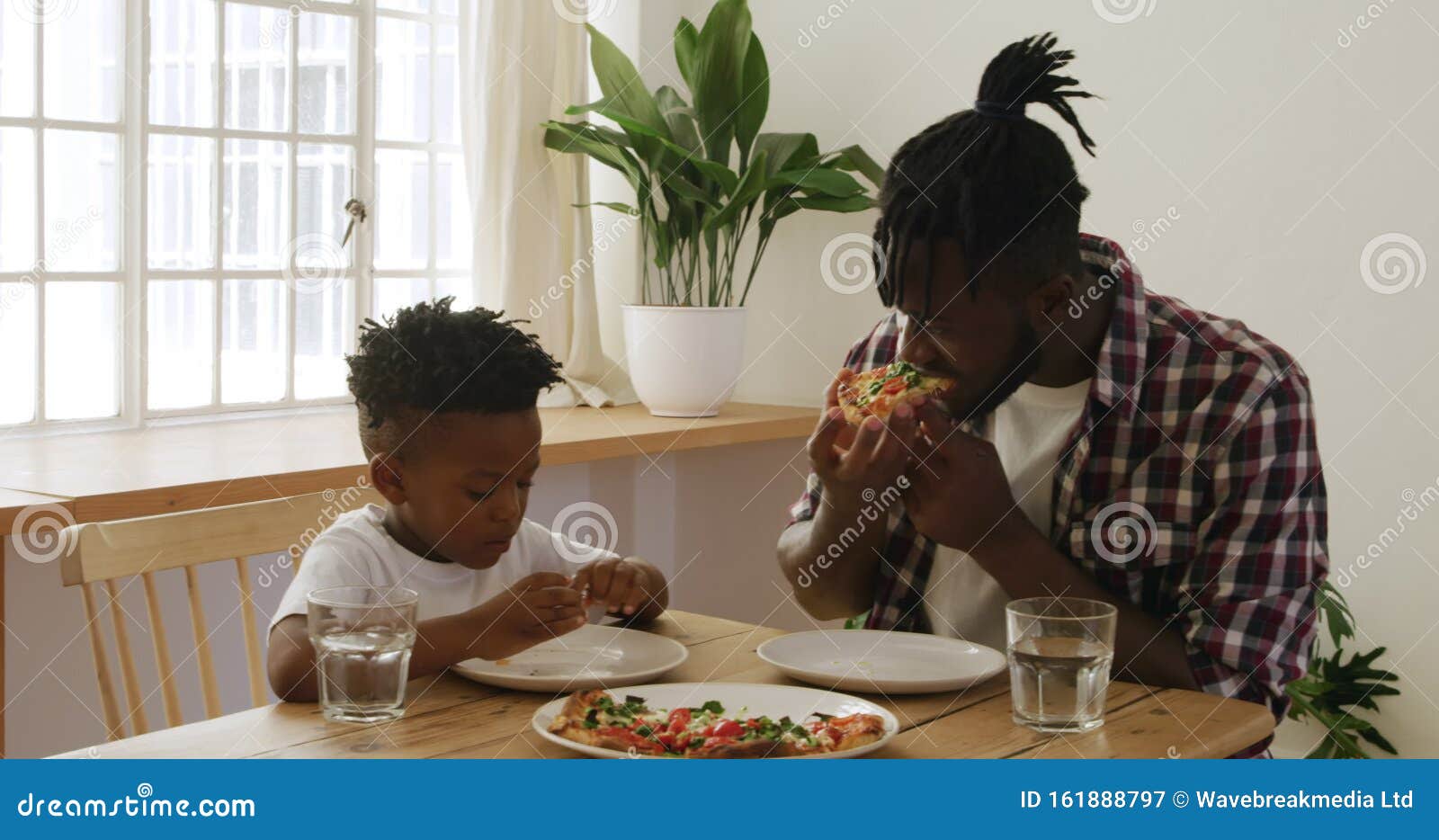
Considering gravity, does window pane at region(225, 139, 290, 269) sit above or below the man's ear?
above

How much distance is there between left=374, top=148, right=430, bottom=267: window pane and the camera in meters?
3.54

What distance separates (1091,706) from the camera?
4.20 feet

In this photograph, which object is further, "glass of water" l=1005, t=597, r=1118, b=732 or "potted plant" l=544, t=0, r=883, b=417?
"potted plant" l=544, t=0, r=883, b=417

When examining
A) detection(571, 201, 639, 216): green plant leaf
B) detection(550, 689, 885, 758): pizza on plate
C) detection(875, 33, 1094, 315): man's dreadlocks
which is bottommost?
detection(550, 689, 885, 758): pizza on plate

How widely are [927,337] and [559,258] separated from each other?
2.06 metres

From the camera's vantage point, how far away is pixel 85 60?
9.76ft

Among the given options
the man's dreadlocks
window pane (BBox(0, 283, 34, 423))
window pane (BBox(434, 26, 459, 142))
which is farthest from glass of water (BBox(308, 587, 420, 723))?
window pane (BBox(434, 26, 459, 142))

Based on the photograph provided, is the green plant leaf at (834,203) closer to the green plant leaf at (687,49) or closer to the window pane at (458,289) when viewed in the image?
the green plant leaf at (687,49)

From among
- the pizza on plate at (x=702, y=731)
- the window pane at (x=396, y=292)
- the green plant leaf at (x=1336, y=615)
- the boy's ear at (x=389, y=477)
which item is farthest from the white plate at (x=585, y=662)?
the window pane at (x=396, y=292)

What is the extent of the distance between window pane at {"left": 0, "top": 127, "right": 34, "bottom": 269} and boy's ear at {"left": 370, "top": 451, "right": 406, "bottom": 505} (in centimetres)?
163

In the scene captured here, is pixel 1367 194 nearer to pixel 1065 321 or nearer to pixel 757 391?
pixel 1065 321

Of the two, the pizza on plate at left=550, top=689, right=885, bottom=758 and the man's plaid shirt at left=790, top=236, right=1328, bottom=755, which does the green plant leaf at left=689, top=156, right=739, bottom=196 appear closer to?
the man's plaid shirt at left=790, top=236, right=1328, bottom=755

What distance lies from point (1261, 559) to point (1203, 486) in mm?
114

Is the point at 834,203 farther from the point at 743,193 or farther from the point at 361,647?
the point at 361,647
